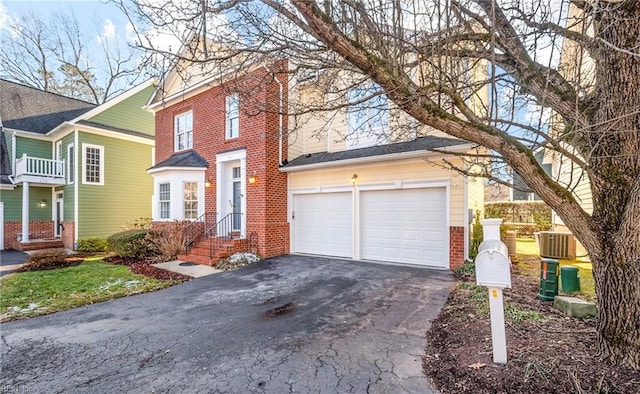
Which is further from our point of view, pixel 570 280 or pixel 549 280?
pixel 570 280

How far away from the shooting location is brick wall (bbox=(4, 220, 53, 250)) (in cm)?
1473

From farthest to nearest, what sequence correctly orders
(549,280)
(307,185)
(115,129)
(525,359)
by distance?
(115,129), (307,185), (549,280), (525,359)

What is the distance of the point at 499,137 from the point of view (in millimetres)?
3066

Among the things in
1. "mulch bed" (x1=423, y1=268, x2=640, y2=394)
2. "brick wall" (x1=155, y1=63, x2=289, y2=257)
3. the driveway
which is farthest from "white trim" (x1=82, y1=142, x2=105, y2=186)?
"mulch bed" (x1=423, y1=268, x2=640, y2=394)

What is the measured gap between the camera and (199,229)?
11.5m

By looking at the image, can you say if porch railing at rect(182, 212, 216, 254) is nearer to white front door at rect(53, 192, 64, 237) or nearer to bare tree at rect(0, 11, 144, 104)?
bare tree at rect(0, 11, 144, 104)

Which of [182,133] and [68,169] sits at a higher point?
[182,133]

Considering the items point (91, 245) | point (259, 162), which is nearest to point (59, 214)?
point (91, 245)

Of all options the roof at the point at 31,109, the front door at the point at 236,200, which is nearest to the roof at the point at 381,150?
the front door at the point at 236,200

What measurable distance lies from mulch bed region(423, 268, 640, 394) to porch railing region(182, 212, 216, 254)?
891 centimetres

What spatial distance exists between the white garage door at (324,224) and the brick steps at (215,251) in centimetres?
207

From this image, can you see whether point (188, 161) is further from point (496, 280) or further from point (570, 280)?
point (570, 280)

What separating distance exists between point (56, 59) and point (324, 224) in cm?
2164

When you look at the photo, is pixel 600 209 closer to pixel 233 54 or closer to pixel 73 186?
pixel 233 54
